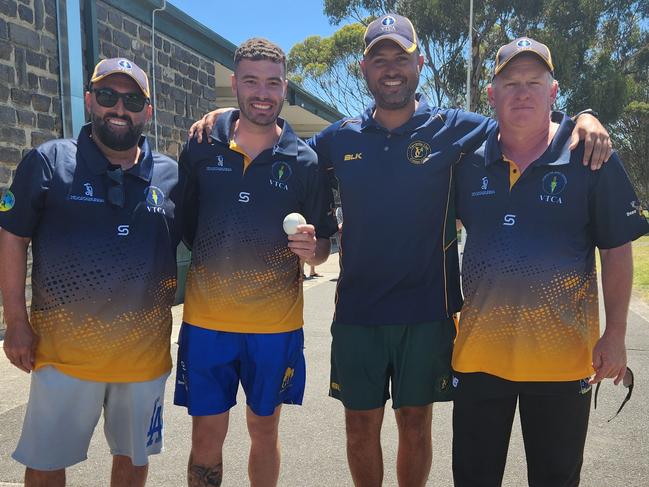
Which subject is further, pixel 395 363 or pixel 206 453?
pixel 395 363

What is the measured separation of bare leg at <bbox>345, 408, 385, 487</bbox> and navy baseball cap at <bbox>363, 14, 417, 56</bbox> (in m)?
2.03

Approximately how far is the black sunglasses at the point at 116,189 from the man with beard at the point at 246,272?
39 centimetres

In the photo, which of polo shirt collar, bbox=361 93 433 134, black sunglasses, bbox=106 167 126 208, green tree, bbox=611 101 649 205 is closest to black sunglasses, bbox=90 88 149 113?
black sunglasses, bbox=106 167 126 208

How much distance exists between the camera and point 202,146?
10.2 feet

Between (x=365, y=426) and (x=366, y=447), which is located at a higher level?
(x=365, y=426)

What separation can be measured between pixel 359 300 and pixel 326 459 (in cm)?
138

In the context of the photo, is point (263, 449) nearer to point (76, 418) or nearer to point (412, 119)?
point (76, 418)

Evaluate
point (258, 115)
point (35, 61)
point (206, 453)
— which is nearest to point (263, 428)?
point (206, 453)

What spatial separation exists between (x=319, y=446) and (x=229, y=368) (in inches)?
53.3

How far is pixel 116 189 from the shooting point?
2660mm

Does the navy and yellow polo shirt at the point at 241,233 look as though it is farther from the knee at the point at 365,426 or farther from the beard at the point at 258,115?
the knee at the point at 365,426

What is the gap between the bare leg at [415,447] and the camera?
306 cm

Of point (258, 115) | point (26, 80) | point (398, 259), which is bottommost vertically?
point (398, 259)

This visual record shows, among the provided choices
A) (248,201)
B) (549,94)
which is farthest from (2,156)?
(549,94)
